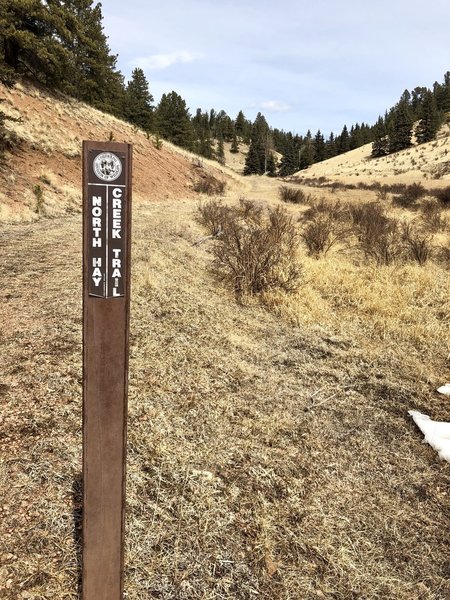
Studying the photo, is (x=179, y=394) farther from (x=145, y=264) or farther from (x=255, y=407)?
(x=145, y=264)

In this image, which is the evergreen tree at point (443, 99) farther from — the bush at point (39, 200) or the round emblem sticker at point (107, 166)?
the round emblem sticker at point (107, 166)

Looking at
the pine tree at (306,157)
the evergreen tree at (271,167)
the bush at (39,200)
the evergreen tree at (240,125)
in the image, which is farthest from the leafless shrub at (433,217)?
the evergreen tree at (240,125)

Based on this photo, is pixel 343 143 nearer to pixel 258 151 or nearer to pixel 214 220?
pixel 258 151

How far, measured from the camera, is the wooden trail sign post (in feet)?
4.74

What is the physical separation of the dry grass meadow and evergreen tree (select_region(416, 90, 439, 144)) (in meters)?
57.8

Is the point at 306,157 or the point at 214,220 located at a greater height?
the point at 306,157

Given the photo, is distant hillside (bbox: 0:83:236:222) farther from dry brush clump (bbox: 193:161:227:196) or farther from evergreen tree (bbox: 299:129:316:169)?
evergreen tree (bbox: 299:129:316:169)

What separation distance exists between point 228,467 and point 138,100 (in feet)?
125

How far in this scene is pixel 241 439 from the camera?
335 cm

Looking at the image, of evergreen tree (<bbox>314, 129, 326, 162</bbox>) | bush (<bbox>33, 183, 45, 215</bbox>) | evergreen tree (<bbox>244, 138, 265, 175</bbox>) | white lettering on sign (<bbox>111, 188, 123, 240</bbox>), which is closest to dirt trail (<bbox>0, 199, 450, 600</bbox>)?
white lettering on sign (<bbox>111, 188, 123, 240</bbox>)

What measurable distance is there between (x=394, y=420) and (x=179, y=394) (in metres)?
2.07

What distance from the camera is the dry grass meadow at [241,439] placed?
7.48ft

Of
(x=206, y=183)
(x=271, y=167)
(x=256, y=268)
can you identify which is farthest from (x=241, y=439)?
(x=271, y=167)

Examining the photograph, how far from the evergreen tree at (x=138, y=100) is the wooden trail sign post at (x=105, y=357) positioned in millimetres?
37252
